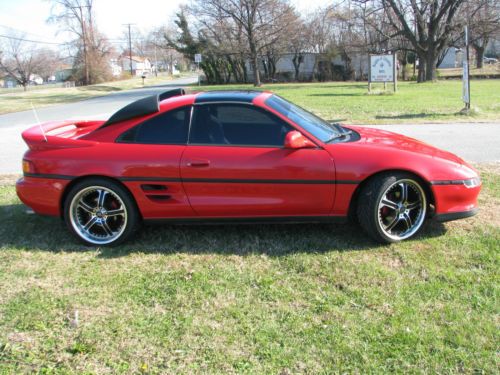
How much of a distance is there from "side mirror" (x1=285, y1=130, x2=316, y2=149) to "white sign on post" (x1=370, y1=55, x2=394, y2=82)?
2131 centimetres

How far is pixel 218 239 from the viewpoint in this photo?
14.4ft

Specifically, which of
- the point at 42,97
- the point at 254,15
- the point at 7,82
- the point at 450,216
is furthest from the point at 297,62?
the point at 7,82

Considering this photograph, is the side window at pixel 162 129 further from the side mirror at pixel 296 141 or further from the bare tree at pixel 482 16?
the bare tree at pixel 482 16

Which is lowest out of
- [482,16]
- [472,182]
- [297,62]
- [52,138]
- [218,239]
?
[218,239]

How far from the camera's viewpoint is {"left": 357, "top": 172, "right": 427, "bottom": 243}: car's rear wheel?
3949mm

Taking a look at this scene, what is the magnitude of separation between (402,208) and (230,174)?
1.57 metres

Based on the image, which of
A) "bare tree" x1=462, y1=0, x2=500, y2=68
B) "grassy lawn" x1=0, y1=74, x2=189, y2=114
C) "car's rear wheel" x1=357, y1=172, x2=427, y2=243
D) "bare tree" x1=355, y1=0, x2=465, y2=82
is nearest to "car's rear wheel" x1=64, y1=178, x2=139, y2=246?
"car's rear wheel" x1=357, y1=172, x2=427, y2=243

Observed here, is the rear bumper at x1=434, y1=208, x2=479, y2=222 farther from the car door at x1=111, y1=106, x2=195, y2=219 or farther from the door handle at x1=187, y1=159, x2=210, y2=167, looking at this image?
the car door at x1=111, y1=106, x2=195, y2=219

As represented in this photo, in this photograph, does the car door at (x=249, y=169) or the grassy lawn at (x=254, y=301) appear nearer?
the grassy lawn at (x=254, y=301)

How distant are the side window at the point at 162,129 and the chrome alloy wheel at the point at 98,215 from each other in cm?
55

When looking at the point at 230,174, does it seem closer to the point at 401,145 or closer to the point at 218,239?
the point at 218,239

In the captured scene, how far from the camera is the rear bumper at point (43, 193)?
4234mm

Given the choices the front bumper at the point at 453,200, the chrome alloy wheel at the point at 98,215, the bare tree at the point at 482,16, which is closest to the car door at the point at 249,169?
the chrome alloy wheel at the point at 98,215

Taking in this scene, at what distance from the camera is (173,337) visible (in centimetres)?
288
